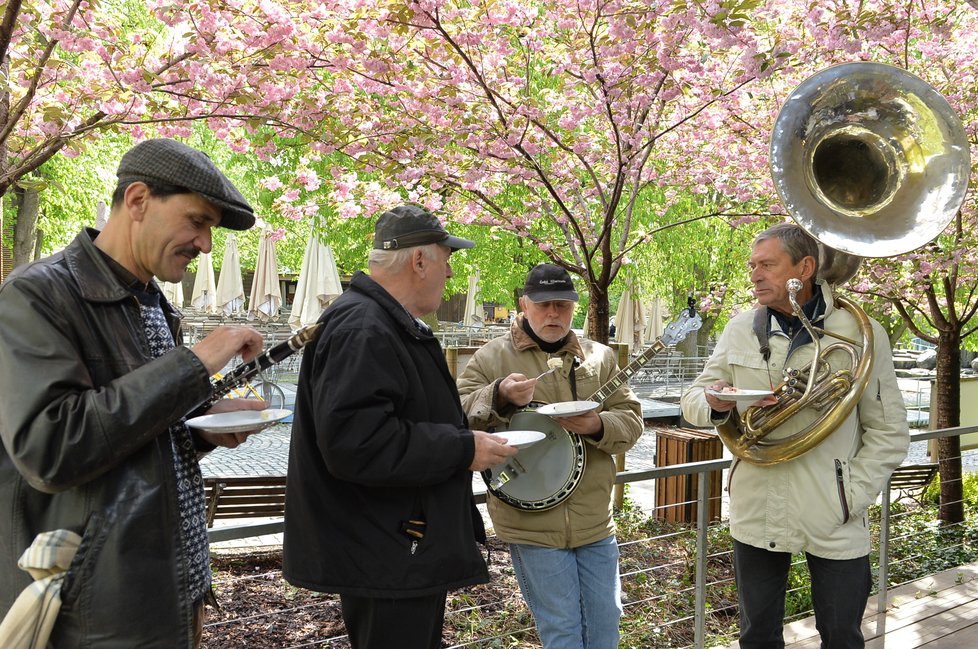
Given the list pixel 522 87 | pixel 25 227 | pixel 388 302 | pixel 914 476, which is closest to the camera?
pixel 388 302

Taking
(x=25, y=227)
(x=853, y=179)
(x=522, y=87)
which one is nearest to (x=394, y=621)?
(x=853, y=179)

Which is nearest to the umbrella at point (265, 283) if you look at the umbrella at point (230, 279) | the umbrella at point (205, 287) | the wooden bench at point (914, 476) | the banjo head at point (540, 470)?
the umbrella at point (230, 279)

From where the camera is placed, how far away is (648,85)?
5.52 m

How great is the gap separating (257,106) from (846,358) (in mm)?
4001

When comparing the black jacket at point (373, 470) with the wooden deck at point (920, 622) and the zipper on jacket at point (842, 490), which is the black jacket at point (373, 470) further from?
the wooden deck at point (920, 622)

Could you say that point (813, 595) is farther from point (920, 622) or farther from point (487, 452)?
point (920, 622)

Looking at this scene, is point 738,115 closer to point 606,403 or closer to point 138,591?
point 606,403

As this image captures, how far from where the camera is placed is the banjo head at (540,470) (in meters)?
2.96

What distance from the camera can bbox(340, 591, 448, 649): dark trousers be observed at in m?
2.11

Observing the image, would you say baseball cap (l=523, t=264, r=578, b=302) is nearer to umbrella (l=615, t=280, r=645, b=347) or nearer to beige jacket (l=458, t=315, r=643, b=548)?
beige jacket (l=458, t=315, r=643, b=548)

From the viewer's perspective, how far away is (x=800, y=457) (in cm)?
304

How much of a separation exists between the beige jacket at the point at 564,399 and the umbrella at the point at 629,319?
35.6 ft

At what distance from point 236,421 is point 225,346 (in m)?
0.28

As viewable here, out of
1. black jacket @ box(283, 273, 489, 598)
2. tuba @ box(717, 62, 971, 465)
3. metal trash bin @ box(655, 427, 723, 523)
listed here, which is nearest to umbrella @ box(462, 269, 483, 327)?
metal trash bin @ box(655, 427, 723, 523)
